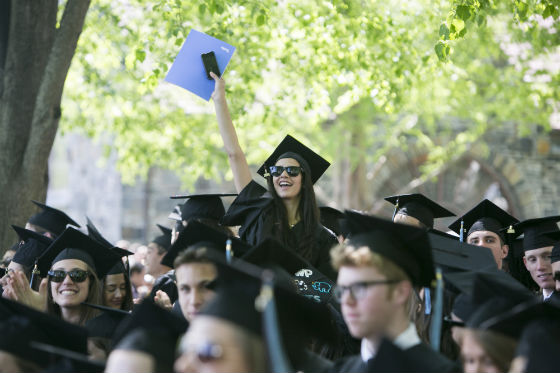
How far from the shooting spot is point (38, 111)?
6.61m

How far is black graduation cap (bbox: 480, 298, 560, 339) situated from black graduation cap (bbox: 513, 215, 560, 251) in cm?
300

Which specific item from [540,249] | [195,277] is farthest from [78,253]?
[540,249]

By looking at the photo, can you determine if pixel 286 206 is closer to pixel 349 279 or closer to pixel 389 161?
pixel 349 279

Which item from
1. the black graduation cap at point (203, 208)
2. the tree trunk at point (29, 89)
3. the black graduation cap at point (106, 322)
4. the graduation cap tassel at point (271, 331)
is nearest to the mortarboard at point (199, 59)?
the black graduation cap at point (203, 208)

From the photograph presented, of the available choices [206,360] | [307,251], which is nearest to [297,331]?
[206,360]

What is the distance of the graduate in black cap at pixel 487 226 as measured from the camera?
6.05 metres

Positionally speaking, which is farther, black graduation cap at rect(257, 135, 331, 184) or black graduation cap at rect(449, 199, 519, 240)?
black graduation cap at rect(449, 199, 519, 240)

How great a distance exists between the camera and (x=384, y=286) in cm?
328

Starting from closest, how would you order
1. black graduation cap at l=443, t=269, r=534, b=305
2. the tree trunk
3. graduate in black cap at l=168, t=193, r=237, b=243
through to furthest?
black graduation cap at l=443, t=269, r=534, b=305, graduate in black cap at l=168, t=193, r=237, b=243, the tree trunk

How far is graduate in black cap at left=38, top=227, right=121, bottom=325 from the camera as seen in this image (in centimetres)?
523

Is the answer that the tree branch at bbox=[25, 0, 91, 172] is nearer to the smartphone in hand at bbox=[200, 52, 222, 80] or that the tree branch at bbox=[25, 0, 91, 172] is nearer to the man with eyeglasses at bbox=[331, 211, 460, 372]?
the smartphone in hand at bbox=[200, 52, 222, 80]

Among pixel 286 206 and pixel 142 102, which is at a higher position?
pixel 142 102

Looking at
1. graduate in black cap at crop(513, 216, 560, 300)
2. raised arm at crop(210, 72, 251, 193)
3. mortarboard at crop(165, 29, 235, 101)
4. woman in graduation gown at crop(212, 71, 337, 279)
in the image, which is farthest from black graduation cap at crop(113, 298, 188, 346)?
graduate in black cap at crop(513, 216, 560, 300)

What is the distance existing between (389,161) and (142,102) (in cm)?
716
